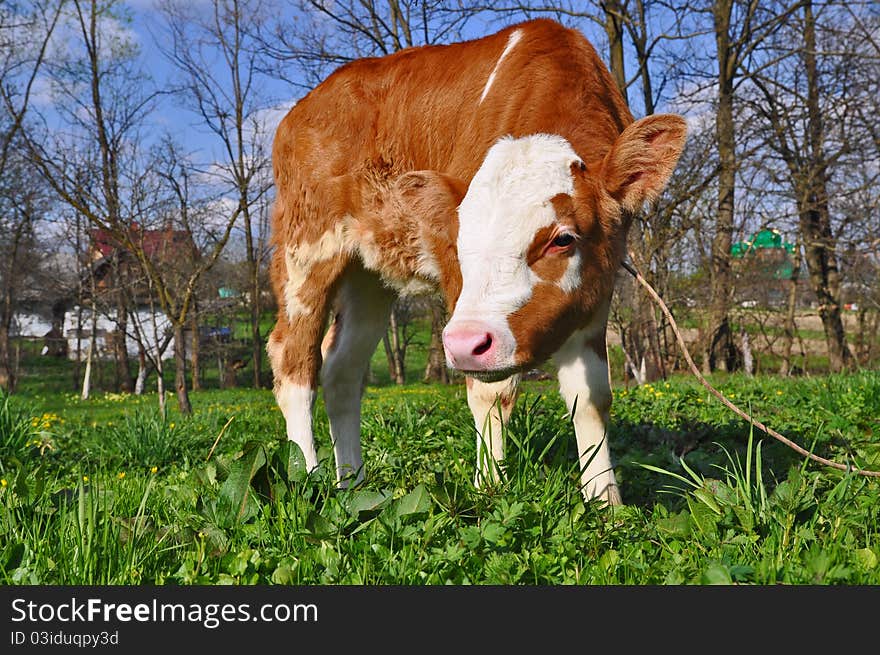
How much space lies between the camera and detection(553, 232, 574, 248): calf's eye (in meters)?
2.79

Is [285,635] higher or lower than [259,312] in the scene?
lower

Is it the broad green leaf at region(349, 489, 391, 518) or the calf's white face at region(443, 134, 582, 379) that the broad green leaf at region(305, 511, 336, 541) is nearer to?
the broad green leaf at region(349, 489, 391, 518)

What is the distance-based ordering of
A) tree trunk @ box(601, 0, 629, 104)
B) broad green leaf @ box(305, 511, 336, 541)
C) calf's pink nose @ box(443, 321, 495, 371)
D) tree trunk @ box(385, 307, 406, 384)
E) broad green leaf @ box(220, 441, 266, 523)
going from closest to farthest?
broad green leaf @ box(305, 511, 336, 541) → calf's pink nose @ box(443, 321, 495, 371) → broad green leaf @ box(220, 441, 266, 523) → tree trunk @ box(601, 0, 629, 104) → tree trunk @ box(385, 307, 406, 384)

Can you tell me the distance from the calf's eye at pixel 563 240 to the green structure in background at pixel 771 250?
1220 cm

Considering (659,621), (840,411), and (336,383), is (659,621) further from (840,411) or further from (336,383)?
Result: (840,411)

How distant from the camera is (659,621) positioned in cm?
173

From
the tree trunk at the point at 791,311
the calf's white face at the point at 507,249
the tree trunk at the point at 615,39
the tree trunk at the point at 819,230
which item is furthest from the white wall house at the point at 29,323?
the calf's white face at the point at 507,249

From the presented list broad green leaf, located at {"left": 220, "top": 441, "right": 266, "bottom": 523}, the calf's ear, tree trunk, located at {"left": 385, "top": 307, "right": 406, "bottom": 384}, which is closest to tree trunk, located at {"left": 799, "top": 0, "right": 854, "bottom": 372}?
the calf's ear

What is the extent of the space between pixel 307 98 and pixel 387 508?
284 cm

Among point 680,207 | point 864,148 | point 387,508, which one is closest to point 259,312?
point 680,207

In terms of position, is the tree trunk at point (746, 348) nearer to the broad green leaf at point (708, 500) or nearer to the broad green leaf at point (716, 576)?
the broad green leaf at point (708, 500)

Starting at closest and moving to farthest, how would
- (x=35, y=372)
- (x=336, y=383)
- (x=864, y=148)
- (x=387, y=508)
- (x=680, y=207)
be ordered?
(x=387, y=508) → (x=336, y=383) → (x=680, y=207) → (x=864, y=148) → (x=35, y=372)

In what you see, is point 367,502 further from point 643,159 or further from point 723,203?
point 723,203

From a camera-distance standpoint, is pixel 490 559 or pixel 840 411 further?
pixel 840 411
